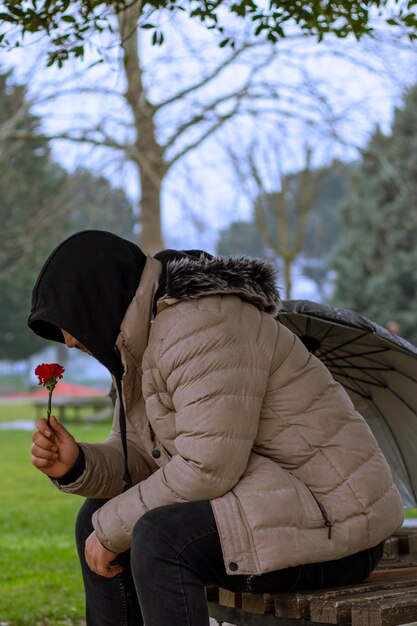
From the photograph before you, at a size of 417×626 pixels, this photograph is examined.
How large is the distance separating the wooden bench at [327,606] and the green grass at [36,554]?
1.98 metres

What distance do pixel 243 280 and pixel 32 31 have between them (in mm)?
1431

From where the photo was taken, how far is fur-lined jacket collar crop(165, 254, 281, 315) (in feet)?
8.72

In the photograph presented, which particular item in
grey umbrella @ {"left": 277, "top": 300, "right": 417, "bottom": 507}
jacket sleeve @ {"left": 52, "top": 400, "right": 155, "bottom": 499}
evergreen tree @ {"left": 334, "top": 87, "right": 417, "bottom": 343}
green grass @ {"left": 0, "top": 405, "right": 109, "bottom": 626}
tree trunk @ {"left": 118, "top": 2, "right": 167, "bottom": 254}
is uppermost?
evergreen tree @ {"left": 334, "top": 87, "right": 417, "bottom": 343}

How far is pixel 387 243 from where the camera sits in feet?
93.0

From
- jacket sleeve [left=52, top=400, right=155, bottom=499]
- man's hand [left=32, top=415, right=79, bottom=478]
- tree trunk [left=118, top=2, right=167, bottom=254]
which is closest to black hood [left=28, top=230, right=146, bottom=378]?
man's hand [left=32, top=415, right=79, bottom=478]

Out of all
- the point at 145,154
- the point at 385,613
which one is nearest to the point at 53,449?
the point at 385,613

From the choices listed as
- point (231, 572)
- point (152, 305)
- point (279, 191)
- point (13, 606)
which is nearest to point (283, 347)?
point (152, 305)

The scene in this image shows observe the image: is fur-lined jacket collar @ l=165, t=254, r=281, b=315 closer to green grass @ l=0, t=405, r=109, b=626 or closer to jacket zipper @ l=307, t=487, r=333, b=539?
jacket zipper @ l=307, t=487, r=333, b=539

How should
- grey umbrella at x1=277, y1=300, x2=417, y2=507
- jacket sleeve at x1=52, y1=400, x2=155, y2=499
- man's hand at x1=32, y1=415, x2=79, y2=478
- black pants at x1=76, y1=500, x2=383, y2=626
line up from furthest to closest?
grey umbrella at x1=277, y1=300, x2=417, y2=507
jacket sleeve at x1=52, y1=400, x2=155, y2=499
man's hand at x1=32, y1=415, x2=79, y2=478
black pants at x1=76, y1=500, x2=383, y2=626

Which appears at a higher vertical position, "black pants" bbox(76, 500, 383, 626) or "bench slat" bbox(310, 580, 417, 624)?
"black pants" bbox(76, 500, 383, 626)

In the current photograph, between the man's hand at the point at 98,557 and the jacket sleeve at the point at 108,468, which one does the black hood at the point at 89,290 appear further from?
the man's hand at the point at 98,557

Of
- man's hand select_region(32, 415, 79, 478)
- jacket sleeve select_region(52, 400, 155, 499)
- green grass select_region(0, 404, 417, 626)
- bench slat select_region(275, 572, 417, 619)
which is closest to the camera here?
bench slat select_region(275, 572, 417, 619)

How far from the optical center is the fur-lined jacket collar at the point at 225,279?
2.66 m

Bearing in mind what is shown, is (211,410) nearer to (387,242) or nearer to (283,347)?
(283,347)
